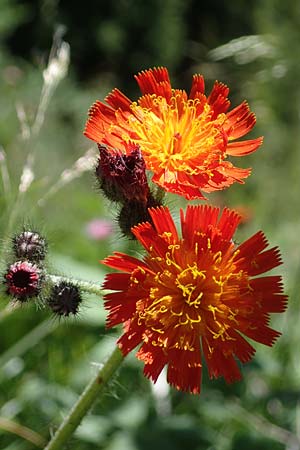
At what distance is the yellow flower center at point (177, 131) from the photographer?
2.18 metres

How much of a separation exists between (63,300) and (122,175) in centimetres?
34

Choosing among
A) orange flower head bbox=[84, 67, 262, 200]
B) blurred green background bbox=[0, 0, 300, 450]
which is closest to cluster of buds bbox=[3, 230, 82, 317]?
blurred green background bbox=[0, 0, 300, 450]

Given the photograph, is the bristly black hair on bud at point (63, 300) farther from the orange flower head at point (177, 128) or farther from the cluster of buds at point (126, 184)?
the orange flower head at point (177, 128)

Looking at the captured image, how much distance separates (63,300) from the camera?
1908 mm

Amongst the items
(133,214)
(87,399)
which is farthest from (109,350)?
(133,214)

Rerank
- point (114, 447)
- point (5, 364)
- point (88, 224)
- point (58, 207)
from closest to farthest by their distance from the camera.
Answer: point (114, 447)
point (5, 364)
point (88, 224)
point (58, 207)

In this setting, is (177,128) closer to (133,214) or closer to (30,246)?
(133,214)

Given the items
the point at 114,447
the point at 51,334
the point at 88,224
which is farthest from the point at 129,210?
the point at 88,224

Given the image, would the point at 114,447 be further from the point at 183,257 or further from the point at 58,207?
the point at 58,207

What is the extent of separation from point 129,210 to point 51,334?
144 centimetres

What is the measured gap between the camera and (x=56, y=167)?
25.1 feet

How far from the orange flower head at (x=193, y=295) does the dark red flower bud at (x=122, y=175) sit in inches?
3.6

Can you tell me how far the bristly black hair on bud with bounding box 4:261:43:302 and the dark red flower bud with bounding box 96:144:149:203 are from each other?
0.94ft

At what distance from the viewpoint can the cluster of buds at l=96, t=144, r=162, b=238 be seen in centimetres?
196
